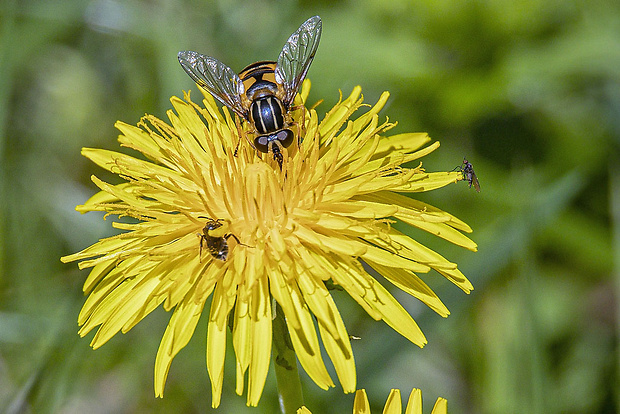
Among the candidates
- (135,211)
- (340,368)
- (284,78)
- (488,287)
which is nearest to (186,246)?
(135,211)

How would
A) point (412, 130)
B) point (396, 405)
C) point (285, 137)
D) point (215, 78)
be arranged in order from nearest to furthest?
1. point (396, 405)
2. point (285, 137)
3. point (215, 78)
4. point (412, 130)

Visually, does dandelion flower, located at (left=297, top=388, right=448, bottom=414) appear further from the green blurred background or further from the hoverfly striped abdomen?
the green blurred background

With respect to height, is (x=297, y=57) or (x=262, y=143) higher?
(x=297, y=57)

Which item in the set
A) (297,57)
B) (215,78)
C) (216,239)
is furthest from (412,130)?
(216,239)

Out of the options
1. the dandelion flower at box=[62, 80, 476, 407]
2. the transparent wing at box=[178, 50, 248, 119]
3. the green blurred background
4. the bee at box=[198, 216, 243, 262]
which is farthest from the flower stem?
the green blurred background

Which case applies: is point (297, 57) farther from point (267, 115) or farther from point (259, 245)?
point (259, 245)

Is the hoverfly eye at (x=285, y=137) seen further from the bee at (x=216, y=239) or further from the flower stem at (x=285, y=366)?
the flower stem at (x=285, y=366)

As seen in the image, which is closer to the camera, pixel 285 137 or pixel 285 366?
pixel 285 366
